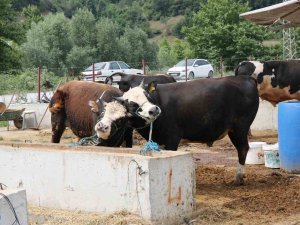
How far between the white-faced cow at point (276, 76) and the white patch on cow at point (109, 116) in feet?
25.3

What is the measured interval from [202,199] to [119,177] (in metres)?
1.84

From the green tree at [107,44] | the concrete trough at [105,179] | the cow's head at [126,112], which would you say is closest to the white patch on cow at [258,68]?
the cow's head at [126,112]

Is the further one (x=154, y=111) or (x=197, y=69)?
(x=197, y=69)

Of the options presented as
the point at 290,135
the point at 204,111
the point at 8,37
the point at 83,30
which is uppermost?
the point at 83,30

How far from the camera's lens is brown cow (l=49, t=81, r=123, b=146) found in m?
10.2

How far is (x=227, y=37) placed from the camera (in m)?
55.5

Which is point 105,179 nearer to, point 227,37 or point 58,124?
point 58,124

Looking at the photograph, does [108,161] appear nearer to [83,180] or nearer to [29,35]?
[83,180]

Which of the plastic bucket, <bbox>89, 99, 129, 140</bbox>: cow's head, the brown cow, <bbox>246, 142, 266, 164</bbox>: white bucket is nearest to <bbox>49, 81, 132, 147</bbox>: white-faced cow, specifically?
the brown cow

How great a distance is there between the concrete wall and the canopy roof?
273 inches

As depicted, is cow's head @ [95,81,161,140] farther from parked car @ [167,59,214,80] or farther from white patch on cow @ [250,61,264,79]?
parked car @ [167,59,214,80]

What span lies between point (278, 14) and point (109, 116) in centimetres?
527

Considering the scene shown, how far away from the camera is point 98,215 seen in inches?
277

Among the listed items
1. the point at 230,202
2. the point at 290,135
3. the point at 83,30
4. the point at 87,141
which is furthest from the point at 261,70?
the point at 83,30
